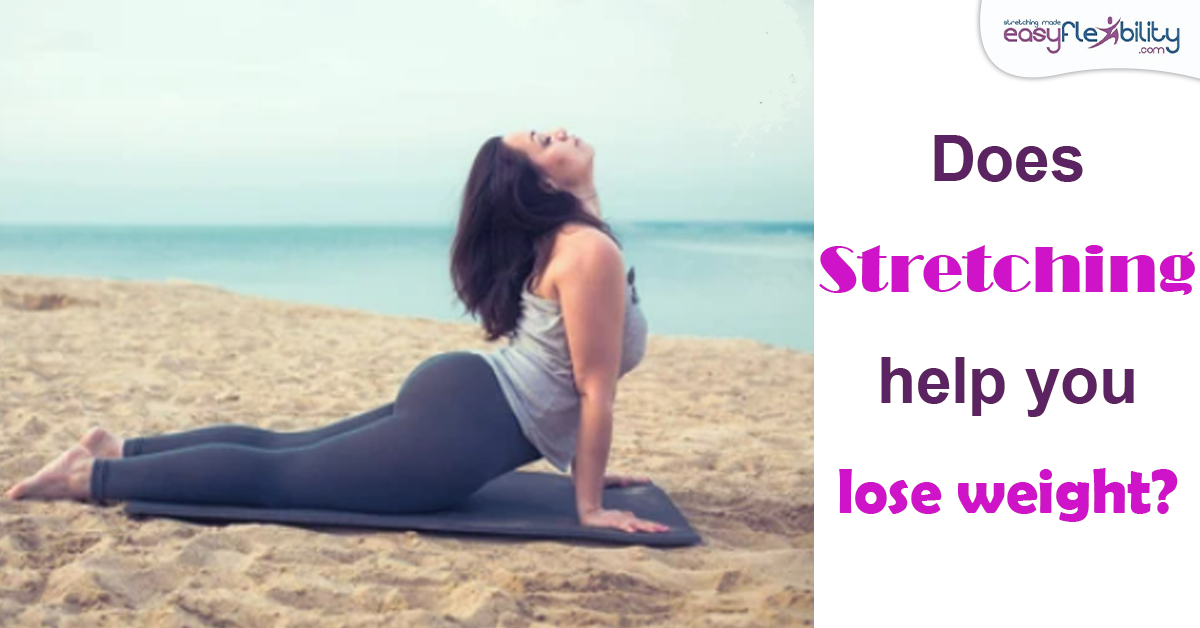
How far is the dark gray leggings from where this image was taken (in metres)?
3.17

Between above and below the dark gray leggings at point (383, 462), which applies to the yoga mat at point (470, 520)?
below

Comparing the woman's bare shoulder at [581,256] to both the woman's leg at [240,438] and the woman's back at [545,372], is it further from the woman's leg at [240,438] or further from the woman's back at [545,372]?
the woman's leg at [240,438]

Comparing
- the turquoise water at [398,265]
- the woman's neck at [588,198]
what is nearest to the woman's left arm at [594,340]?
the woman's neck at [588,198]

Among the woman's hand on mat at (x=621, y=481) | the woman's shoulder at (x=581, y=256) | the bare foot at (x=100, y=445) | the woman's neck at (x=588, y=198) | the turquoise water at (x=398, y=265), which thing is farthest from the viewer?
the turquoise water at (x=398, y=265)

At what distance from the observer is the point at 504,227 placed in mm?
3268

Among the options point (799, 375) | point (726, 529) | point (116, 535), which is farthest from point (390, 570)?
point (799, 375)

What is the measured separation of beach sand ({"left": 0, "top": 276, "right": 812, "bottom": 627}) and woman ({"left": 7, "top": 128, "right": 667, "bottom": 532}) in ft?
0.45

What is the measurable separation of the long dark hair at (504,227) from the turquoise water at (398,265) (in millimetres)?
4752
